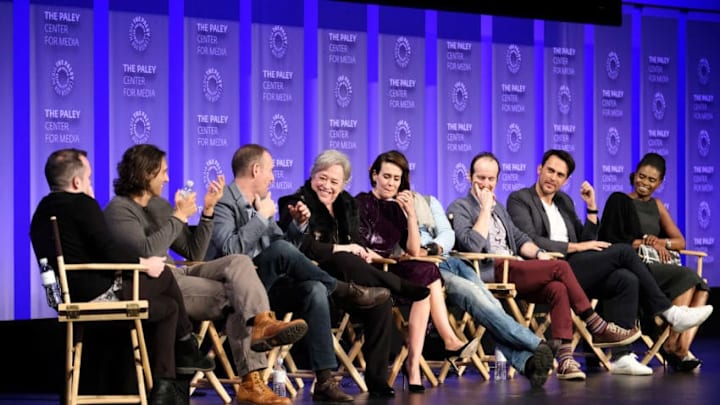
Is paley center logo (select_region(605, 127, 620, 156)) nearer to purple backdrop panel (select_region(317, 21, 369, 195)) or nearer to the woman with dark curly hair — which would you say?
the woman with dark curly hair

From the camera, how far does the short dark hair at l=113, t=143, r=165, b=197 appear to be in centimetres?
526

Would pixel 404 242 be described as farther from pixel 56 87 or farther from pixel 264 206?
pixel 56 87

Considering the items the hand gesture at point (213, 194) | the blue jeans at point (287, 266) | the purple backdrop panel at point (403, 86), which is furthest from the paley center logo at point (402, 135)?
the hand gesture at point (213, 194)

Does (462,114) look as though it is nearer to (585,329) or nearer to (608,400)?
(585,329)

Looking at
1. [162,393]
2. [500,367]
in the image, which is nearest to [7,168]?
[162,393]

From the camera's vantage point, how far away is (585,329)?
6.97 meters

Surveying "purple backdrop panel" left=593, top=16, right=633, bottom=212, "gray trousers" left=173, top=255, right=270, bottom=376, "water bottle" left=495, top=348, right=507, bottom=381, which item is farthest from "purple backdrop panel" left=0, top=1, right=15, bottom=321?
"purple backdrop panel" left=593, top=16, right=633, bottom=212

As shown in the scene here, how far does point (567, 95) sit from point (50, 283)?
5.74m

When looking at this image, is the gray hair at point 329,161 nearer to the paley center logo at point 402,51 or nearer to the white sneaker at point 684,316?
the white sneaker at point 684,316

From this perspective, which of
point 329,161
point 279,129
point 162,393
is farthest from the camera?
point 279,129

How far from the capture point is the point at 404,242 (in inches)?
249

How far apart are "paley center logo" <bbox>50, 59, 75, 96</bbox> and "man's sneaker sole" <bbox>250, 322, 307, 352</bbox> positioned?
116 inches

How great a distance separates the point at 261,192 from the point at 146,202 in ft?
2.28

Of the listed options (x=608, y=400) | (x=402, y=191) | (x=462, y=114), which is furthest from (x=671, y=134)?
(x=608, y=400)
